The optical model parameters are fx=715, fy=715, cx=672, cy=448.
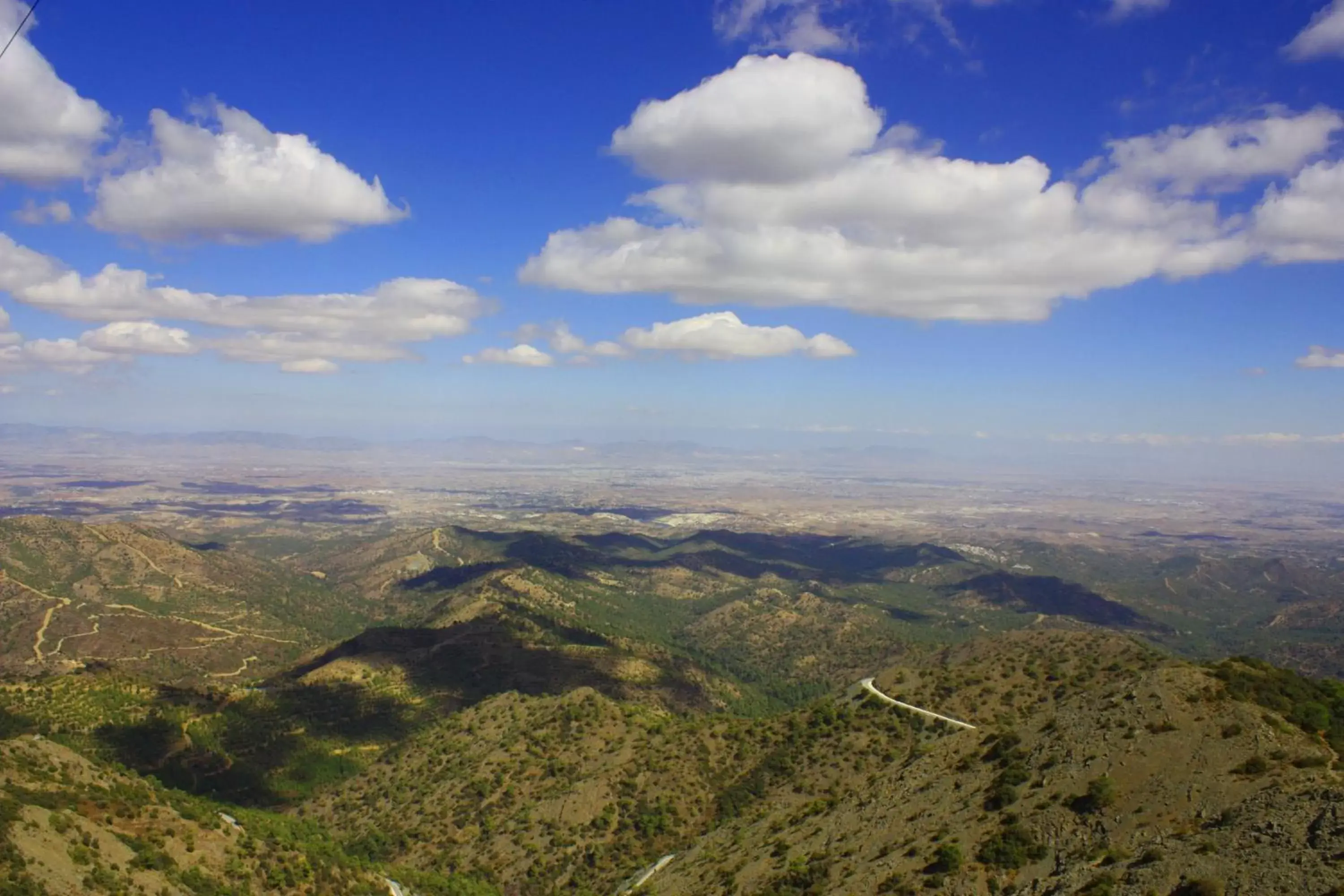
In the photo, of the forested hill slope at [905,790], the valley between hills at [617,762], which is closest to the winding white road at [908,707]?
the valley between hills at [617,762]

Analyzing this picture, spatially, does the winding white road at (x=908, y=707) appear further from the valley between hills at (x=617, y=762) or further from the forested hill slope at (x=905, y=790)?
the forested hill slope at (x=905, y=790)

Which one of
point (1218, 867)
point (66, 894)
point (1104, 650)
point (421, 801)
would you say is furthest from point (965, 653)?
point (66, 894)

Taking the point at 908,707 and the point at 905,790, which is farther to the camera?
the point at 908,707

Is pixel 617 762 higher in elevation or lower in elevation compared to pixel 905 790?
lower

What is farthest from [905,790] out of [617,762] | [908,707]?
[617,762]

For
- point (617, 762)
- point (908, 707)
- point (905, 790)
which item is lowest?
point (617, 762)

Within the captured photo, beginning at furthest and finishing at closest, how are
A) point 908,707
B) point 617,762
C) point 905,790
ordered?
point 617,762 < point 908,707 < point 905,790

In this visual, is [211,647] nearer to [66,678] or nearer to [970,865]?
[66,678]

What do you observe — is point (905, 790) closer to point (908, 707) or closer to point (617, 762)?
point (908, 707)
